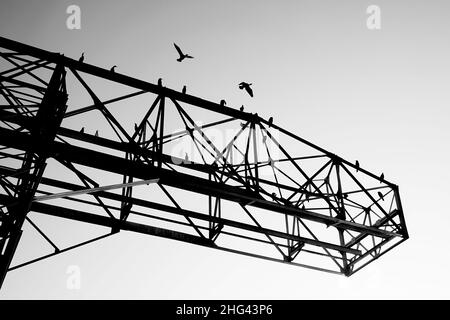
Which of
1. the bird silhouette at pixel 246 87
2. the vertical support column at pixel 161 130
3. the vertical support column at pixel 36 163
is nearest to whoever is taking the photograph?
the vertical support column at pixel 36 163

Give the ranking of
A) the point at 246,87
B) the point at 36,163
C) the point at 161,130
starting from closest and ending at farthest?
the point at 36,163
the point at 161,130
the point at 246,87

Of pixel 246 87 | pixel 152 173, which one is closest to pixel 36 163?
pixel 152 173

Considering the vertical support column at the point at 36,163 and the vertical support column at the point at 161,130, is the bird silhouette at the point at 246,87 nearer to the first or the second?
the vertical support column at the point at 161,130

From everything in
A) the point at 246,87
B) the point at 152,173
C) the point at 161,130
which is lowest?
the point at 152,173

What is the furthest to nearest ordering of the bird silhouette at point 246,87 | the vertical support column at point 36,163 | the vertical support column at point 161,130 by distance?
the bird silhouette at point 246,87 → the vertical support column at point 161,130 → the vertical support column at point 36,163

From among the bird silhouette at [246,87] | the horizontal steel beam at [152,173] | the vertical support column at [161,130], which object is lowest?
the horizontal steel beam at [152,173]

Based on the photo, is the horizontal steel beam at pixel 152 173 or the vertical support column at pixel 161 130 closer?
the horizontal steel beam at pixel 152 173

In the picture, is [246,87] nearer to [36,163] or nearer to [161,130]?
[161,130]

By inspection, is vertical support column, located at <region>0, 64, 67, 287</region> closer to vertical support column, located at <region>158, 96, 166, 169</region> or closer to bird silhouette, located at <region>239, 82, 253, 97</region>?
vertical support column, located at <region>158, 96, 166, 169</region>

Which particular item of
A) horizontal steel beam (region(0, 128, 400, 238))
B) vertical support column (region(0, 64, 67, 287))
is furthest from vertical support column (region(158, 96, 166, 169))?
vertical support column (region(0, 64, 67, 287))

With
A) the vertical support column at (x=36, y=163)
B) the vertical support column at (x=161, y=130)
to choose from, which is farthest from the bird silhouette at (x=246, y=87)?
the vertical support column at (x=36, y=163)

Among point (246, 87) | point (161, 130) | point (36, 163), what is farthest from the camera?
point (246, 87)

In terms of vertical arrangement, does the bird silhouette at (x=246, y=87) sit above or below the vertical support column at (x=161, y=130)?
above
